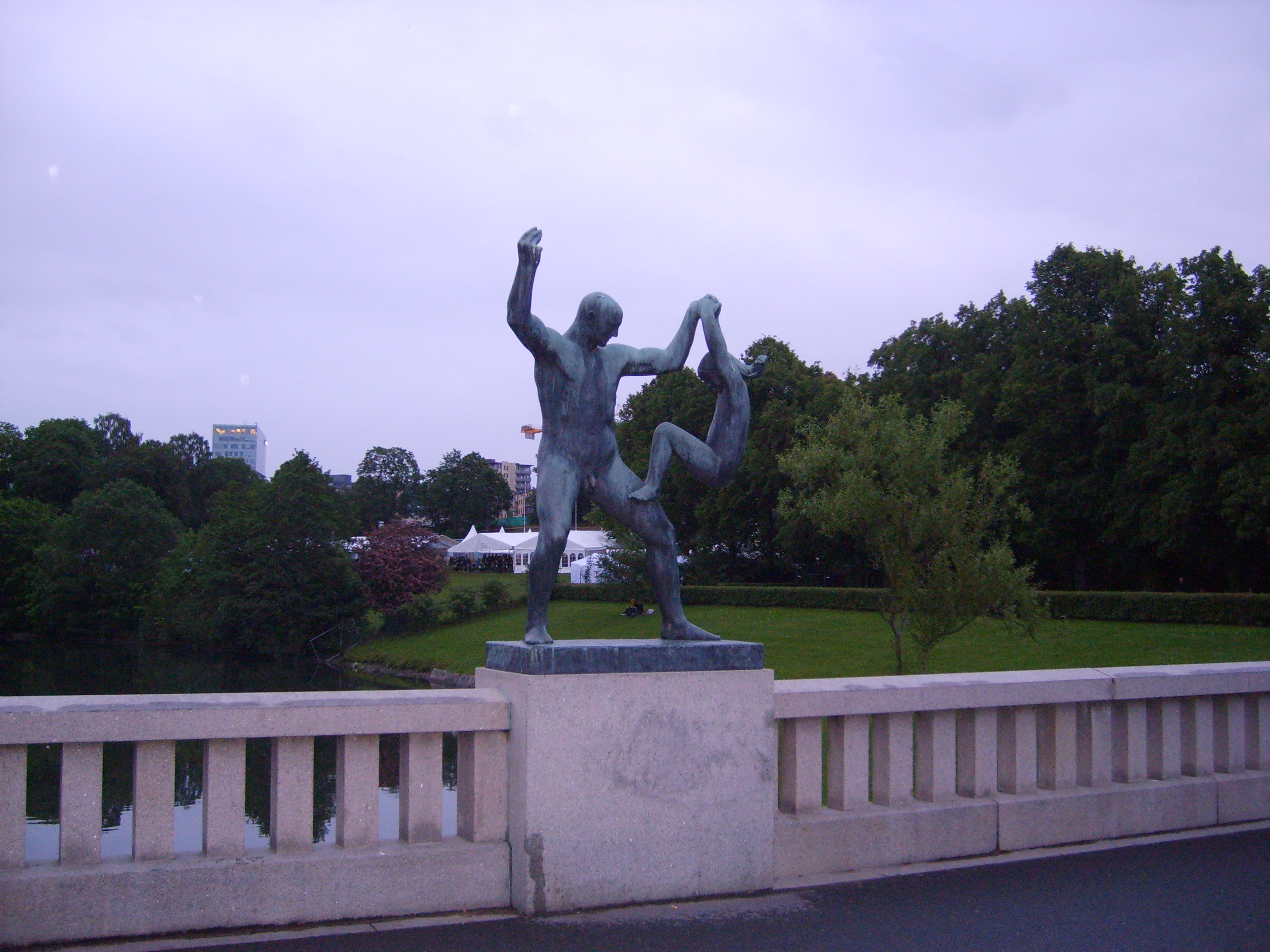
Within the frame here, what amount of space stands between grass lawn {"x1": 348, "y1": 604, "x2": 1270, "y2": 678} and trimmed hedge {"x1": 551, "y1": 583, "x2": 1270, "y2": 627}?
40cm

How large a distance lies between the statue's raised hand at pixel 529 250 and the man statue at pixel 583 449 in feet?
0.60

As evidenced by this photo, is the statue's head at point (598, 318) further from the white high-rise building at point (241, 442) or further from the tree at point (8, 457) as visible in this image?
the white high-rise building at point (241, 442)

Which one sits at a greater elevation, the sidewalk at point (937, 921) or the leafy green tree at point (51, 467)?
the leafy green tree at point (51, 467)

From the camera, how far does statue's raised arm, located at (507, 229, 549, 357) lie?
484 centimetres

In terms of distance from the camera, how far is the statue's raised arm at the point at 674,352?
Result: 5395 millimetres

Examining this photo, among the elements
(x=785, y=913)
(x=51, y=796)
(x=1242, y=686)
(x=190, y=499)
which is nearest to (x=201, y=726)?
(x=785, y=913)

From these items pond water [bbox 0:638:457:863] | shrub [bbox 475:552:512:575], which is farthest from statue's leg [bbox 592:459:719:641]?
shrub [bbox 475:552:512:575]

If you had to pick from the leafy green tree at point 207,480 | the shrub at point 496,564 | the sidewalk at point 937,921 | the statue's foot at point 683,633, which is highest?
the leafy green tree at point 207,480

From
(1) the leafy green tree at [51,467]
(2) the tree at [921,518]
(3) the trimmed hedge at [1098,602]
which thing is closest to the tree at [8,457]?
(1) the leafy green tree at [51,467]

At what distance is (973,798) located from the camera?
5797 mm

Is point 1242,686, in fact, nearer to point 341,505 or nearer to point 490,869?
point 490,869

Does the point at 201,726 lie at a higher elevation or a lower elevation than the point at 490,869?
higher

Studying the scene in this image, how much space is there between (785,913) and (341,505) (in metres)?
48.1

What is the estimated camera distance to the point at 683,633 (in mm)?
5297
